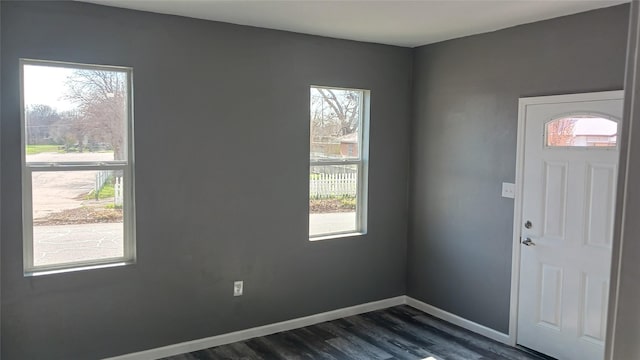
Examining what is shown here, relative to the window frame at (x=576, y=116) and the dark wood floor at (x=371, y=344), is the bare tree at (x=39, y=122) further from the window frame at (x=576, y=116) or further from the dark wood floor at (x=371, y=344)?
the window frame at (x=576, y=116)

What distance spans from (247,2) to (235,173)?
131 cm

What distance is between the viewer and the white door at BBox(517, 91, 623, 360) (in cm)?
322

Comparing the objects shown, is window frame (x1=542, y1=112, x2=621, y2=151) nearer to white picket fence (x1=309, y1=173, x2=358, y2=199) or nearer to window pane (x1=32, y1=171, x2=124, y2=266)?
white picket fence (x1=309, y1=173, x2=358, y2=199)

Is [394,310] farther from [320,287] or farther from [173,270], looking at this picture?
[173,270]

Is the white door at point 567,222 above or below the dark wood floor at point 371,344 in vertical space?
above

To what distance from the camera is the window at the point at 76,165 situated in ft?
10.1

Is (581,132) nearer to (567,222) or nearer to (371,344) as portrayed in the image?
(567,222)

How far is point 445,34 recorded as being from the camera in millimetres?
4047

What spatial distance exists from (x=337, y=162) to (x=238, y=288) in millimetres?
1420

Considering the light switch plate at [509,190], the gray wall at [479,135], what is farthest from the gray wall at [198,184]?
the light switch plate at [509,190]

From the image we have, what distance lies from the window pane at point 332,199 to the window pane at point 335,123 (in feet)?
0.47

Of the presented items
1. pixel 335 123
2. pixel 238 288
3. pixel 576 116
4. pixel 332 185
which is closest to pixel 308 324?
pixel 238 288

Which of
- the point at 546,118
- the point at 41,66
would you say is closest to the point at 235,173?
the point at 41,66

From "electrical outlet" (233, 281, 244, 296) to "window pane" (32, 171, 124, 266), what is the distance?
0.91m
